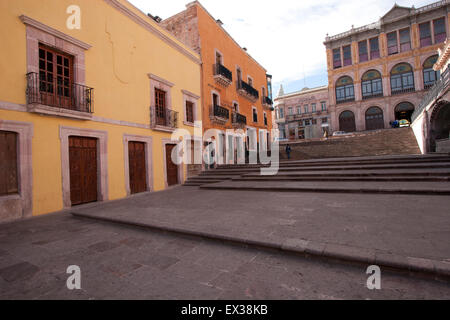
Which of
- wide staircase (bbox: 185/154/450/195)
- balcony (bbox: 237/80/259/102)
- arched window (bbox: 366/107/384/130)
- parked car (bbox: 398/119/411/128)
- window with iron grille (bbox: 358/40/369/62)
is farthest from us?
window with iron grille (bbox: 358/40/369/62)

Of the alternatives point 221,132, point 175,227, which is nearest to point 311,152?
point 221,132

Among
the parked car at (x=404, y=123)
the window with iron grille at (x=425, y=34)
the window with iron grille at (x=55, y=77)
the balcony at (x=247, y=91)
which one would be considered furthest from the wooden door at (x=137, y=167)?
the window with iron grille at (x=425, y=34)

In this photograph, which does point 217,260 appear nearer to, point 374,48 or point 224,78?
point 224,78

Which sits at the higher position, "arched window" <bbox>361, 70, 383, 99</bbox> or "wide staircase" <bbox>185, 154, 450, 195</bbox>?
"arched window" <bbox>361, 70, 383, 99</bbox>

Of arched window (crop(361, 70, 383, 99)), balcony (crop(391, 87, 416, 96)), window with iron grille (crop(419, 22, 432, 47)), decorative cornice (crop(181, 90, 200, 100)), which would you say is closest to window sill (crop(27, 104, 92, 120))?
decorative cornice (crop(181, 90, 200, 100))

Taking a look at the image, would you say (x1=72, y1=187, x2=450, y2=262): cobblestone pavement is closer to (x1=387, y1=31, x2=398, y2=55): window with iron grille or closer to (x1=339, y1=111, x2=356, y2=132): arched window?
(x1=339, y1=111, x2=356, y2=132): arched window

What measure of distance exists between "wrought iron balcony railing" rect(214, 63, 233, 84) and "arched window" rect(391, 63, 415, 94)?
2772cm

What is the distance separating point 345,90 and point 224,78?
27.0 m

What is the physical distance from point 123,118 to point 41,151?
332cm

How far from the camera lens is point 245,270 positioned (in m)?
2.57

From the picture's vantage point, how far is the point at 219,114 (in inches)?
632

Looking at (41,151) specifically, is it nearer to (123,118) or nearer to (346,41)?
(123,118)

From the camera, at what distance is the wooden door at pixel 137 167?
9.64 metres

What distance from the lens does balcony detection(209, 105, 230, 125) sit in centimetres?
1557
